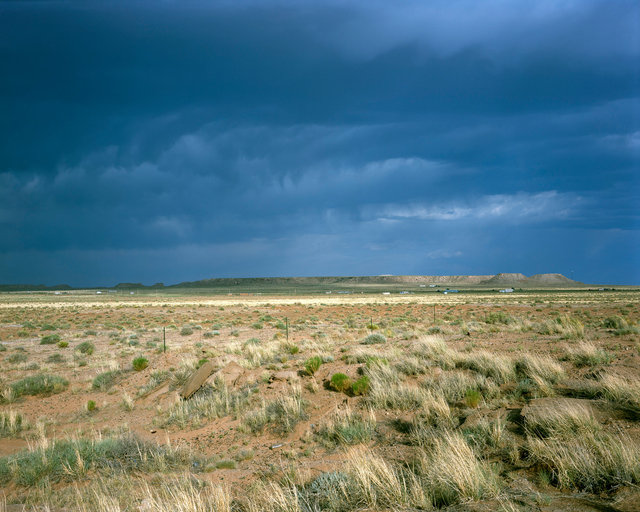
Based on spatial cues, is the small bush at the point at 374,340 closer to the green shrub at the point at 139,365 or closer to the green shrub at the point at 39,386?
the green shrub at the point at 139,365

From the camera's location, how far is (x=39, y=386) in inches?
627

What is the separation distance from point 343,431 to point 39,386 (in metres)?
13.8

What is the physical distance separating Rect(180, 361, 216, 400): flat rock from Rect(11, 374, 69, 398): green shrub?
586 centimetres

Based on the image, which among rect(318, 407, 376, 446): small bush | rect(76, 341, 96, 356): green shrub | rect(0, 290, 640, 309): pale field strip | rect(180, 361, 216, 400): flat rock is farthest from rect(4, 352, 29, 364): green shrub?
rect(0, 290, 640, 309): pale field strip

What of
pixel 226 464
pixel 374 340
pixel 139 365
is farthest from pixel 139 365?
pixel 226 464

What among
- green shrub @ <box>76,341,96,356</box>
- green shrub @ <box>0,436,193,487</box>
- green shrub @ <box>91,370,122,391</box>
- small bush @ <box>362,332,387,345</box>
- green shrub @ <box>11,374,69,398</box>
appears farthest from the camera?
green shrub @ <box>76,341,96,356</box>

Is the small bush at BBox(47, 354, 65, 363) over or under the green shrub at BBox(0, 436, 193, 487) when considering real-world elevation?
under

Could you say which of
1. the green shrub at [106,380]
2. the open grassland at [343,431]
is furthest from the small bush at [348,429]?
the green shrub at [106,380]

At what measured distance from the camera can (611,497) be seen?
15.9 ft

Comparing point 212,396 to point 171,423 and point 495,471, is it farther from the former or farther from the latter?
point 495,471

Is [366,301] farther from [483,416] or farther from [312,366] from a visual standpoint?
[483,416]

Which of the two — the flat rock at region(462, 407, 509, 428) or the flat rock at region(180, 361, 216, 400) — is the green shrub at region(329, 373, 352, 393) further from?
the flat rock at region(180, 361, 216, 400)

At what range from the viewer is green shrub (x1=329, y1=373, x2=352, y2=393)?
11.8 m

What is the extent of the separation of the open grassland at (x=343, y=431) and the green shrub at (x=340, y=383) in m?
0.04
